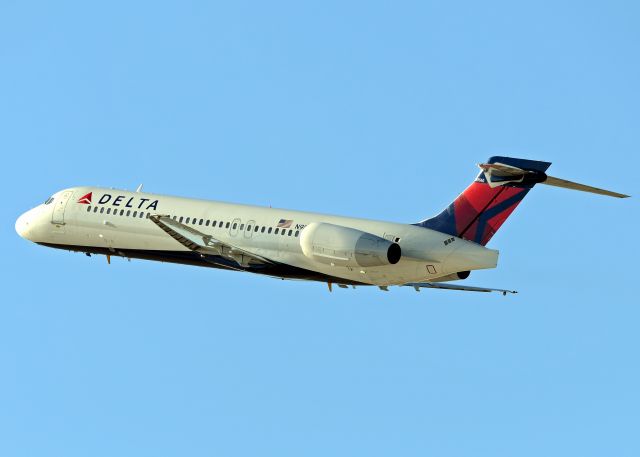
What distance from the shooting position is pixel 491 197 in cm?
5509

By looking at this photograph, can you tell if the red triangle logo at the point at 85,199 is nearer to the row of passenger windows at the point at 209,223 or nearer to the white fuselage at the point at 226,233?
the white fuselage at the point at 226,233

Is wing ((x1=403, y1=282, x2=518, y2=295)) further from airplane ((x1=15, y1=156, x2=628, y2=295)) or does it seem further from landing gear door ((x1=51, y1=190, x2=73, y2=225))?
landing gear door ((x1=51, y1=190, x2=73, y2=225))

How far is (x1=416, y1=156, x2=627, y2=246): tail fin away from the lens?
5428 cm

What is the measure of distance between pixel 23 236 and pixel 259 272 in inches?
474

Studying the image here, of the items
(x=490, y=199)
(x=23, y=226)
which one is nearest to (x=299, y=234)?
(x=490, y=199)

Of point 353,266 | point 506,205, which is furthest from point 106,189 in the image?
point 506,205

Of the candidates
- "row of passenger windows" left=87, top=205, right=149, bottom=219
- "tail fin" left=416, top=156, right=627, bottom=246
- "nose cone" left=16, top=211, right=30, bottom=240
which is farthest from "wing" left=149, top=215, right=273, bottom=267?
"nose cone" left=16, top=211, right=30, bottom=240

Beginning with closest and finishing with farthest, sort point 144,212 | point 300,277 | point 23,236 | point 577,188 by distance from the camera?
1. point 577,188
2. point 300,277
3. point 144,212
4. point 23,236

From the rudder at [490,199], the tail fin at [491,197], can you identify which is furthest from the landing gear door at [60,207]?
the rudder at [490,199]

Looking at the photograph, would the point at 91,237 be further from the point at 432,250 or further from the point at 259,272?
the point at 432,250

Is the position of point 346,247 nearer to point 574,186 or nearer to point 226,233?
point 226,233

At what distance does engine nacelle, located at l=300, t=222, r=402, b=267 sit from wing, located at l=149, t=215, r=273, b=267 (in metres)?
2.39

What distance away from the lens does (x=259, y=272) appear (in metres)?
58.2

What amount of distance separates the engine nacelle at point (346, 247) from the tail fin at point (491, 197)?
2.18 m
